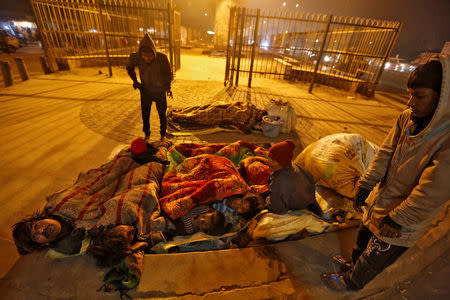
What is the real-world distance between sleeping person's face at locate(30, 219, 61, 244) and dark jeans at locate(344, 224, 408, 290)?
8.45 feet

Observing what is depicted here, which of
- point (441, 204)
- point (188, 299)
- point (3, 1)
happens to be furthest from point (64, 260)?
point (3, 1)

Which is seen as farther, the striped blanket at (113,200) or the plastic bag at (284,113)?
the plastic bag at (284,113)

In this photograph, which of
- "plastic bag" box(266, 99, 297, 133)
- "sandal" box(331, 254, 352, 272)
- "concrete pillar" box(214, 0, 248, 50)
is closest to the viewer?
"sandal" box(331, 254, 352, 272)

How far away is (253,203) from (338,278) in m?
1.00

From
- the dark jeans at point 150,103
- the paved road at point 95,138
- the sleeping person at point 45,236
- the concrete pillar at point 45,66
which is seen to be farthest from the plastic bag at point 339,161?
the concrete pillar at point 45,66

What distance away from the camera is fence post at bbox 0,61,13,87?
21.4ft

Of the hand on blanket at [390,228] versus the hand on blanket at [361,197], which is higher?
the hand on blanket at [390,228]

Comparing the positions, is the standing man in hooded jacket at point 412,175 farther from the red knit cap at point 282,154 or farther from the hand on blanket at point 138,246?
the hand on blanket at point 138,246

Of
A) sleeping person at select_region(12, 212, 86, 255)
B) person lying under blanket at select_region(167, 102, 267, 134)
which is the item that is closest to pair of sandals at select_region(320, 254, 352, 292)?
sleeping person at select_region(12, 212, 86, 255)

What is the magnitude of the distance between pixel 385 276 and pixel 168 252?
2.14 metres

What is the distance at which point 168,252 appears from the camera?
2.09 metres

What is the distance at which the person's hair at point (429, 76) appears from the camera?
1.14 meters

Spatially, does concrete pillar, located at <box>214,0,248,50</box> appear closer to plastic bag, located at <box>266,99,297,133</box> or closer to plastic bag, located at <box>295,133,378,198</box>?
plastic bag, located at <box>266,99,297,133</box>

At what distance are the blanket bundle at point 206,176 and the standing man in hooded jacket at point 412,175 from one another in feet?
3.87
